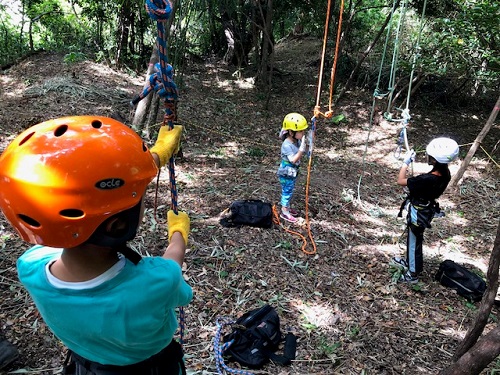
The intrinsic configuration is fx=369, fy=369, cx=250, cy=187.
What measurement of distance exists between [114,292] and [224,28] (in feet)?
40.8

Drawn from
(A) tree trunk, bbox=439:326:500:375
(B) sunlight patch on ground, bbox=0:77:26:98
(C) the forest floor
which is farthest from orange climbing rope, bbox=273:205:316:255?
(B) sunlight patch on ground, bbox=0:77:26:98

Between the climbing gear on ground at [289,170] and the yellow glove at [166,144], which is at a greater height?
the yellow glove at [166,144]

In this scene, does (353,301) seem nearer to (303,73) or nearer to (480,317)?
(480,317)

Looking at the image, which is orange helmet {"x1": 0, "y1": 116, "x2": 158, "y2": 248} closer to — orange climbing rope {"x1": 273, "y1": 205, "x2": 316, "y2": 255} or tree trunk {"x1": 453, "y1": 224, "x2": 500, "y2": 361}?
tree trunk {"x1": 453, "y1": 224, "x2": 500, "y2": 361}

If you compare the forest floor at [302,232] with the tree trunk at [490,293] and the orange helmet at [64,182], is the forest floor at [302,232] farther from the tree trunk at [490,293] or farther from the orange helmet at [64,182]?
the orange helmet at [64,182]

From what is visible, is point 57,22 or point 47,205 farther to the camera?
point 57,22

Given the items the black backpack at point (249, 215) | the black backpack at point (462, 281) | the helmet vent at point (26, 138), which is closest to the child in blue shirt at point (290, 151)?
the black backpack at point (249, 215)

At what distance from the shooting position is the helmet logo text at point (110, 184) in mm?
1140

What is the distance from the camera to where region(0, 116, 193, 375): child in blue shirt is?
1.11 meters

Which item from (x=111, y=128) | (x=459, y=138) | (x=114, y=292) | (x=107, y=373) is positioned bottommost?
(x=459, y=138)

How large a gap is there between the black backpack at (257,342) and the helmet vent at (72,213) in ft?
7.66

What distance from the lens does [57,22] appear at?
37.3ft

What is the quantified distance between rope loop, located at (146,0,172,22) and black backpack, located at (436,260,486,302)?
4147 millimetres

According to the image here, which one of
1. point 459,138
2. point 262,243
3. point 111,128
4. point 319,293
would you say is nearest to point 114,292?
point 111,128
